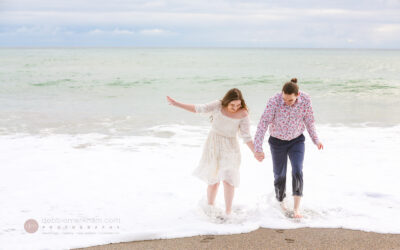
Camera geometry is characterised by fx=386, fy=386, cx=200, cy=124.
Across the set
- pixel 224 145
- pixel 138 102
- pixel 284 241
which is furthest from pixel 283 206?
pixel 138 102

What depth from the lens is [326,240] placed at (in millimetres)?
3854

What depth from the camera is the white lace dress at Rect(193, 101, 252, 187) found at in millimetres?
4262

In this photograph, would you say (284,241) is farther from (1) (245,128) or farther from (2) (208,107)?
(2) (208,107)

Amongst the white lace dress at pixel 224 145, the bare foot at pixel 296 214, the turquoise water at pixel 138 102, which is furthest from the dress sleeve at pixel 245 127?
the turquoise water at pixel 138 102

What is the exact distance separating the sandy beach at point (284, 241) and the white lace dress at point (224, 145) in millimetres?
666

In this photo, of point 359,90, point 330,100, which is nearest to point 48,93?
point 330,100

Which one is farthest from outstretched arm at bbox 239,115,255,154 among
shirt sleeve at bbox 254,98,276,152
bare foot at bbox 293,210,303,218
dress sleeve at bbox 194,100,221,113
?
bare foot at bbox 293,210,303,218

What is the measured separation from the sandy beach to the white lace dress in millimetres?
666

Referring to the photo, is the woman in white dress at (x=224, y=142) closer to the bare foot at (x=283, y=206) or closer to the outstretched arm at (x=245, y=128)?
the outstretched arm at (x=245, y=128)

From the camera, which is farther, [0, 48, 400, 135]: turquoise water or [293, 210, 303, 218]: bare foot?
[0, 48, 400, 135]: turquoise water

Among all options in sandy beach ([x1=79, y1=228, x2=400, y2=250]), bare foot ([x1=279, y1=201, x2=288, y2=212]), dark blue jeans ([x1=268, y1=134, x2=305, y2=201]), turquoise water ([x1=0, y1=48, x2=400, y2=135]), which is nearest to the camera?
sandy beach ([x1=79, y1=228, x2=400, y2=250])

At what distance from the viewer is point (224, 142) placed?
4316 mm

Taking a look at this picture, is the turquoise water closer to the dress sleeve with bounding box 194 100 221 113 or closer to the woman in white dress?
the woman in white dress

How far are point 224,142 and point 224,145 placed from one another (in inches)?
1.3
